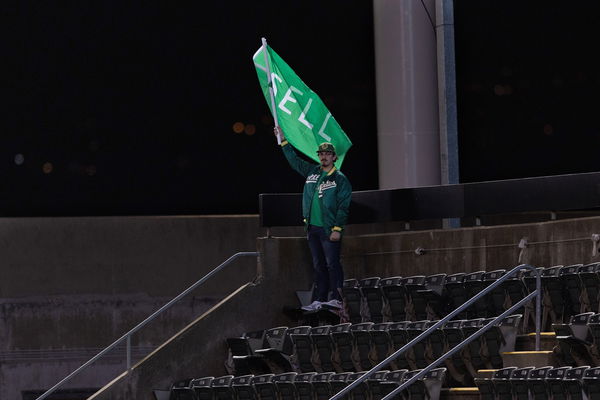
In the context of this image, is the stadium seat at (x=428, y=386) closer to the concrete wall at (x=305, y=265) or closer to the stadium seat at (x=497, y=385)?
the stadium seat at (x=497, y=385)

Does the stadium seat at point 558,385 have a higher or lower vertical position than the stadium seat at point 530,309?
lower

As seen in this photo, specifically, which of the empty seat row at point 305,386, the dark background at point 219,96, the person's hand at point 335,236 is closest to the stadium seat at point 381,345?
the empty seat row at point 305,386

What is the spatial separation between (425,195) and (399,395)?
11.4ft

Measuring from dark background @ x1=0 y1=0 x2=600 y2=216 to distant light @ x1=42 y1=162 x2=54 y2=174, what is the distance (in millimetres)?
12

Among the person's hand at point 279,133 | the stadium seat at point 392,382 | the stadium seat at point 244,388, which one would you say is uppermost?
the person's hand at point 279,133

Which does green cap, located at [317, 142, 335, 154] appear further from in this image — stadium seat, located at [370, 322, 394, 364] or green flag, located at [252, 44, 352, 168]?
stadium seat, located at [370, 322, 394, 364]

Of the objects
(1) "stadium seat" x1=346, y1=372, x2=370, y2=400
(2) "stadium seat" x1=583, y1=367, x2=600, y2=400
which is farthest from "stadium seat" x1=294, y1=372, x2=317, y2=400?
(2) "stadium seat" x1=583, y1=367, x2=600, y2=400

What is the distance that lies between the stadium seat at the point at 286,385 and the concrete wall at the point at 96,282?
5.44m

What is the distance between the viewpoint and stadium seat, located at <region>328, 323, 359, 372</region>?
11930mm

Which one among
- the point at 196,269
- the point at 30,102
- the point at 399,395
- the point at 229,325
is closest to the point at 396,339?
the point at 399,395

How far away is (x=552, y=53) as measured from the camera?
18.1 m

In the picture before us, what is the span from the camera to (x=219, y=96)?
18.0m

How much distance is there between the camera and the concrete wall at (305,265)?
41.7ft

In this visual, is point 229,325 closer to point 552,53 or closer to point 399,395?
point 399,395
